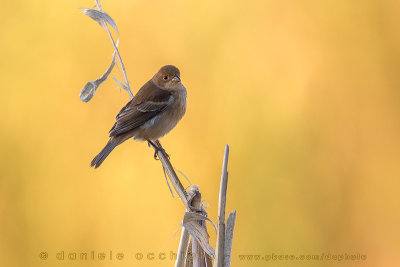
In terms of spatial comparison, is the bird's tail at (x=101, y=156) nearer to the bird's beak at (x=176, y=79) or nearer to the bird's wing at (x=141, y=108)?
the bird's wing at (x=141, y=108)

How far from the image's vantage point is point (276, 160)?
2328 mm

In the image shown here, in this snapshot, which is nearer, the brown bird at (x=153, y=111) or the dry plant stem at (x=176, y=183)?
the dry plant stem at (x=176, y=183)

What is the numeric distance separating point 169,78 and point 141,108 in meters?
0.24

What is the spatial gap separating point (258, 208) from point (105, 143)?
2.21ft

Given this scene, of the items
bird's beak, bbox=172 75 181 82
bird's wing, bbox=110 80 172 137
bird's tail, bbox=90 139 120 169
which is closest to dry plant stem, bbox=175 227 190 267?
bird's tail, bbox=90 139 120 169

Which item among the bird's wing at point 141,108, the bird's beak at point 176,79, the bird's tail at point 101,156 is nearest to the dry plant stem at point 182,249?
the bird's tail at point 101,156

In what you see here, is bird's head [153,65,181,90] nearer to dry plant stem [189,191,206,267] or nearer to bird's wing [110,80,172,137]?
bird's wing [110,80,172,137]

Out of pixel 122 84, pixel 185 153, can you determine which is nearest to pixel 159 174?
pixel 185 153

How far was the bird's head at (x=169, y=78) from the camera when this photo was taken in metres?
2.40

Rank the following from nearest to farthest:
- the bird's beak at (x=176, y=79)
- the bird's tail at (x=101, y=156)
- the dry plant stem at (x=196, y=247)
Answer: the dry plant stem at (x=196, y=247)
the bird's tail at (x=101, y=156)
the bird's beak at (x=176, y=79)

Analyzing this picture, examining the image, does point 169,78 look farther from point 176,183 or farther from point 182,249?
point 182,249

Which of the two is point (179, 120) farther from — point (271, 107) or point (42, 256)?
point (42, 256)

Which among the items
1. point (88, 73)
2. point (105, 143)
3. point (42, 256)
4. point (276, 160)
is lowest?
point (42, 256)

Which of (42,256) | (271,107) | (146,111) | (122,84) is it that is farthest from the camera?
(271,107)
